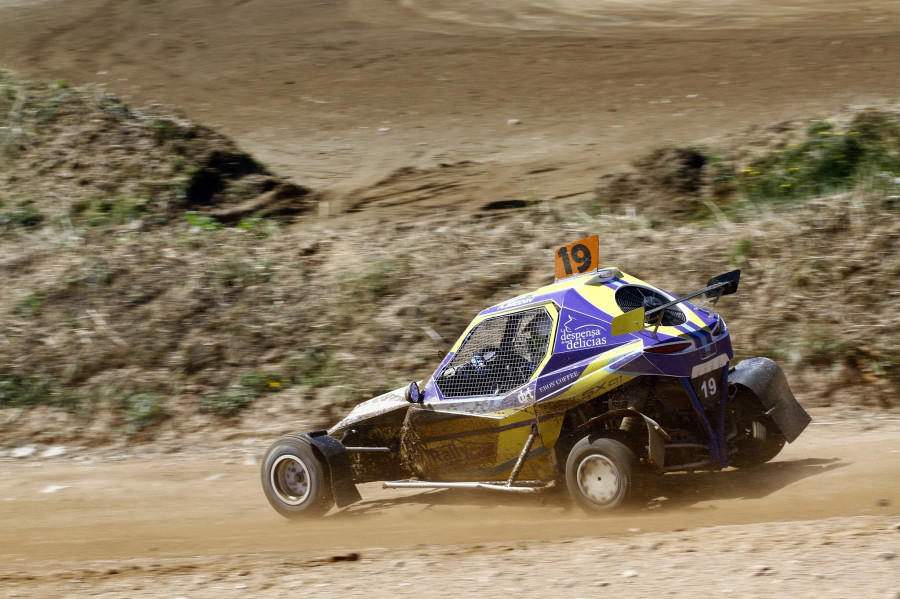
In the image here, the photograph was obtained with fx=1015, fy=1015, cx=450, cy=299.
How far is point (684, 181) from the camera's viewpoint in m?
14.5

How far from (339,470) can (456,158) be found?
34.8 feet

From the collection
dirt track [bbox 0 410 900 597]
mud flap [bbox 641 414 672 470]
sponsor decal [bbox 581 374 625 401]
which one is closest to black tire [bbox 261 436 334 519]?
dirt track [bbox 0 410 900 597]

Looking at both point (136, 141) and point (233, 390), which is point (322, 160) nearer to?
point (136, 141)

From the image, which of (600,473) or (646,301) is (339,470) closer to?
(600,473)

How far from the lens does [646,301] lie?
310 inches

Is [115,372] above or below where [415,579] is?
above

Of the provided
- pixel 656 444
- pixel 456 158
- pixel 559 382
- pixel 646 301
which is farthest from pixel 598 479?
pixel 456 158

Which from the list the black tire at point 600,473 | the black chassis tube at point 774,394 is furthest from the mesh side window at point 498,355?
the black chassis tube at point 774,394

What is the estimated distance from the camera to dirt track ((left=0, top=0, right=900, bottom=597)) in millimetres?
6141

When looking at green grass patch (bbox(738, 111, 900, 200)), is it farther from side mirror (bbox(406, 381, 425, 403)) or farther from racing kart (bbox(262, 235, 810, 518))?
side mirror (bbox(406, 381, 425, 403))

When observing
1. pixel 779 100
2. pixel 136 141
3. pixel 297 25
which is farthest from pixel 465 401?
pixel 297 25

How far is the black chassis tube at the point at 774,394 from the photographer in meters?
7.86

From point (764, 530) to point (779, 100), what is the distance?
14.0 meters

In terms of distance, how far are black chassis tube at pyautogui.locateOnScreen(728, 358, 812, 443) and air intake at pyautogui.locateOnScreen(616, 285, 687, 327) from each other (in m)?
0.79
